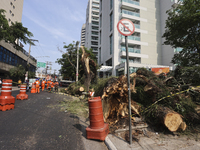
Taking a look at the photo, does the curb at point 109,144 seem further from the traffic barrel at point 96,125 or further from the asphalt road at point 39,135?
the asphalt road at point 39,135

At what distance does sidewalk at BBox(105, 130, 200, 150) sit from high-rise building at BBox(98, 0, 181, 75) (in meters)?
20.2

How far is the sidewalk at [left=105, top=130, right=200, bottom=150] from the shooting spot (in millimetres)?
2549

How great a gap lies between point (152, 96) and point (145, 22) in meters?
27.6

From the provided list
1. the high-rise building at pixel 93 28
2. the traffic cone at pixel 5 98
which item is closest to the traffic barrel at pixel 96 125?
the traffic cone at pixel 5 98

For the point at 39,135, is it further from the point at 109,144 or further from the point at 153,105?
the point at 153,105

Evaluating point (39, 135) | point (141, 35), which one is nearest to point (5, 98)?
point (39, 135)

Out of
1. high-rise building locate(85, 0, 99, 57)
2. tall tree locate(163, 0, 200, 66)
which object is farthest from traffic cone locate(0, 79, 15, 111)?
high-rise building locate(85, 0, 99, 57)

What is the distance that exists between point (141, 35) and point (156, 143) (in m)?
26.6

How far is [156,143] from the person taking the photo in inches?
108

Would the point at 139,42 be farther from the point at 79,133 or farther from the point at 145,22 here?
the point at 79,133

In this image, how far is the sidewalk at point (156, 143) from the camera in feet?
8.36

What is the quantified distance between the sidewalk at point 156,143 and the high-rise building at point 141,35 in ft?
66.2

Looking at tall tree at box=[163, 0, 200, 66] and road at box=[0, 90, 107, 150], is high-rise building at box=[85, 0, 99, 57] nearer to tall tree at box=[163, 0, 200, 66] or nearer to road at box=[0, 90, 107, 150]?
tall tree at box=[163, 0, 200, 66]

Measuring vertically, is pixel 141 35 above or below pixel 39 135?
above
